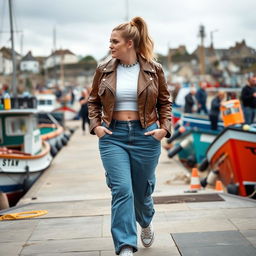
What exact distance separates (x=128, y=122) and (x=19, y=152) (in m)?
9.54

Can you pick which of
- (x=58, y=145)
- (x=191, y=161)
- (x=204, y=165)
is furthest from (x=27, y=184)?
(x=58, y=145)

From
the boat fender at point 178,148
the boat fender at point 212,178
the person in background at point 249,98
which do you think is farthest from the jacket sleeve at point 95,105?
the person in background at point 249,98

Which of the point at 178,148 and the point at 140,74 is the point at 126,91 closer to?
the point at 140,74

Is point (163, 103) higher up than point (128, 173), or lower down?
higher up

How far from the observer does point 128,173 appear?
4.99 m

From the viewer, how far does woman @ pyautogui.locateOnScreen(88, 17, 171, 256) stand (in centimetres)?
490

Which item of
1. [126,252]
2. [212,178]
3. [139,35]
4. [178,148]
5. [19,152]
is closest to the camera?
[126,252]

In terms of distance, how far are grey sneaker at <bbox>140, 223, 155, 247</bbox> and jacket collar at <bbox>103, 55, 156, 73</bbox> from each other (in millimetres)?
1459

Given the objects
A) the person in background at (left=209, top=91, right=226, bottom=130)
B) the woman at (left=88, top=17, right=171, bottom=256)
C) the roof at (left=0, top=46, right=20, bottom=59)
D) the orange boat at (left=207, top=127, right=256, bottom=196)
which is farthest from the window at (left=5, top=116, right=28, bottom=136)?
the woman at (left=88, top=17, right=171, bottom=256)

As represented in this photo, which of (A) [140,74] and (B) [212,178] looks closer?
(A) [140,74]

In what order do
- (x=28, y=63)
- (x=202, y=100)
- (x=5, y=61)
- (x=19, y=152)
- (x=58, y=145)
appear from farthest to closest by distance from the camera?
(x=202, y=100)
(x=28, y=63)
(x=58, y=145)
(x=5, y=61)
(x=19, y=152)

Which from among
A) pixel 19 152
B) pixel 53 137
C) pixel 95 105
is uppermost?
pixel 95 105

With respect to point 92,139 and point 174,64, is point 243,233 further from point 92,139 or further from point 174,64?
point 174,64

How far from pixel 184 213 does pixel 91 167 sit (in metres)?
7.87
